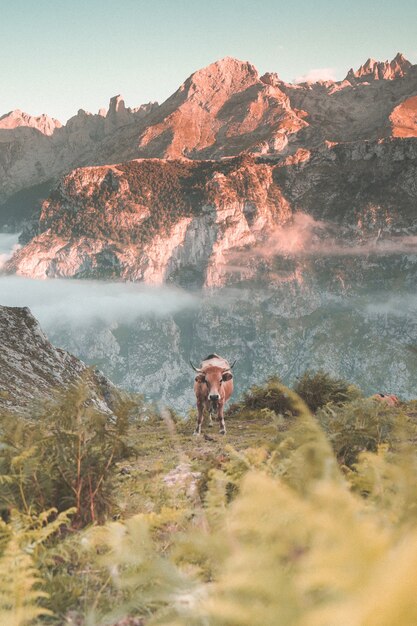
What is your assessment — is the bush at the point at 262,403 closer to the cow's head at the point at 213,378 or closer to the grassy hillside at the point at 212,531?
the cow's head at the point at 213,378

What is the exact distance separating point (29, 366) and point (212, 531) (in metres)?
16.3

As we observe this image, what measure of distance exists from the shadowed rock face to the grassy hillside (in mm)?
7756

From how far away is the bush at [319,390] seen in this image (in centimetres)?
1793

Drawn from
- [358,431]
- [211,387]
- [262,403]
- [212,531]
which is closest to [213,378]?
[211,387]

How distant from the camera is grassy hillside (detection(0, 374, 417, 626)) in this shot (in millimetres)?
1054

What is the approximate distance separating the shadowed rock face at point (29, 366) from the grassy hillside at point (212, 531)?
7756 mm

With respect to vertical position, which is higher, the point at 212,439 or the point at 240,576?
the point at 240,576

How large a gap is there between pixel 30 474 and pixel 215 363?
14237 mm

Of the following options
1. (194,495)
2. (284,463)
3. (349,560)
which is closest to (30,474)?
(194,495)

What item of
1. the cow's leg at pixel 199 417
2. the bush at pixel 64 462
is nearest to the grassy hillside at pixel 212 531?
the bush at pixel 64 462

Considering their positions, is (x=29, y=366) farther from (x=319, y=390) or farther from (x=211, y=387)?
(x=319, y=390)

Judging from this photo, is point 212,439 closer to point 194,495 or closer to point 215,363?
point 215,363

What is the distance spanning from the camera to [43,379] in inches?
709

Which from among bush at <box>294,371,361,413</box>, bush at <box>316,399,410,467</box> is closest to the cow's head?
bush at <box>294,371,361,413</box>
